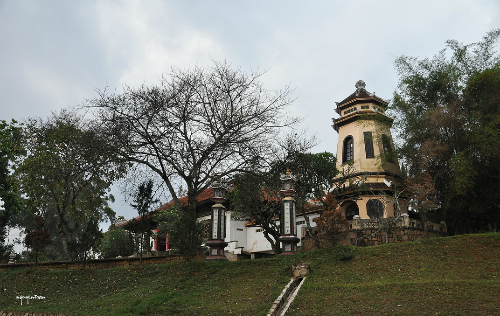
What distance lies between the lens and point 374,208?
23906mm

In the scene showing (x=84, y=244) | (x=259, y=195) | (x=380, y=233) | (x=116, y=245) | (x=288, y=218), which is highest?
(x=259, y=195)

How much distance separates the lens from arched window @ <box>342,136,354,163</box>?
88.0 ft

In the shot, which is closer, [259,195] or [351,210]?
[259,195]

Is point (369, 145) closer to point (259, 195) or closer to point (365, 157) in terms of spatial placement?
point (365, 157)

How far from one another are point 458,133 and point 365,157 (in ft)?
23.5

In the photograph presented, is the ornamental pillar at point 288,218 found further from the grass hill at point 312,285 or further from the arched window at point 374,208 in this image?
the arched window at point 374,208

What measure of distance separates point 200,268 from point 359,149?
14030mm

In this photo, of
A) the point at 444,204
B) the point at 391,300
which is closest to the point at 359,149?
the point at 444,204

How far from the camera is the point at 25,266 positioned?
19281mm

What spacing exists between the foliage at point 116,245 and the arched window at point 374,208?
612 inches

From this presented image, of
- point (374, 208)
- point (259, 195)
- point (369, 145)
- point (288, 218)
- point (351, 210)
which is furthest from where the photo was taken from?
point (369, 145)

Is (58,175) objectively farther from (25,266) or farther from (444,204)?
(444,204)

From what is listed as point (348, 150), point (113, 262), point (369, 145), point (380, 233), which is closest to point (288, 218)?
point (380, 233)

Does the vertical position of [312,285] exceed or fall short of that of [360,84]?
it falls short
